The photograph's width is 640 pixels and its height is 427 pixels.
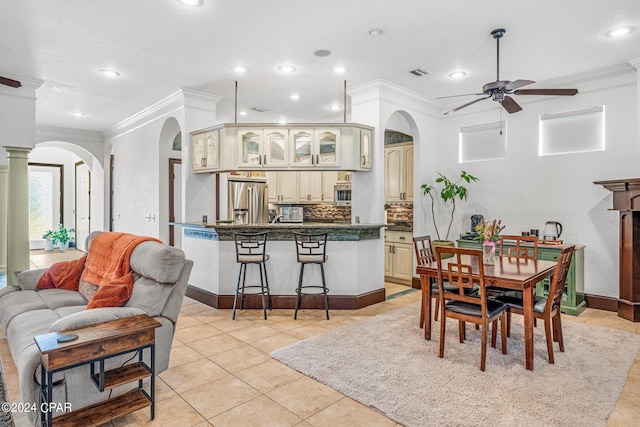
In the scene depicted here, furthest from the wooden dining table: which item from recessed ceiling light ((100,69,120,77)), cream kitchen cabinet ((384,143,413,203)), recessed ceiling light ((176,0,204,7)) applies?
recessed ceiling light ((100,69,120,77))

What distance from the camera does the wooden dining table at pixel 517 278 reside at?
2.95m

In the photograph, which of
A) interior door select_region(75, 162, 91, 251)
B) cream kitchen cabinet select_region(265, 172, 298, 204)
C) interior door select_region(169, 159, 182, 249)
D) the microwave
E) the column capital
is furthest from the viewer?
interior door select_region(75, 162, 91, 251)

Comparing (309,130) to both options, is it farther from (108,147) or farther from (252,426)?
(108,147)

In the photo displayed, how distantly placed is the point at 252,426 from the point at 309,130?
354 cm

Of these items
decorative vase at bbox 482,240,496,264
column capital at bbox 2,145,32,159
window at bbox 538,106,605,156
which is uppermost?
window at bbox 538,106,605,156

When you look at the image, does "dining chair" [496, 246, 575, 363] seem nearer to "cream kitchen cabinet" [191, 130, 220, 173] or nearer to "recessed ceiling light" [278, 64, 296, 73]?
"recessed ceiling light" [278, 64, 296, 73]

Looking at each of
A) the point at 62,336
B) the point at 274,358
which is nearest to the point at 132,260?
the point at 62,336

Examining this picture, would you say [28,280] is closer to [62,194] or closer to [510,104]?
[510,104]

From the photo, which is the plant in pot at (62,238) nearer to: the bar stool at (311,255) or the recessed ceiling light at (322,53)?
the bar stool at (311,255)

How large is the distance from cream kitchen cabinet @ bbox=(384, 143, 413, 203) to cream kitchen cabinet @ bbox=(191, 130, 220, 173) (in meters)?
2.88

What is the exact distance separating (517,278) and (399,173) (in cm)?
353

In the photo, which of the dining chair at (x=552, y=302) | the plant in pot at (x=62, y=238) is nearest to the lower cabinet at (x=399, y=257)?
the dining chair at (x=552, y=302)

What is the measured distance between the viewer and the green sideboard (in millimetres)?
4461

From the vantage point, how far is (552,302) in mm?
3125
